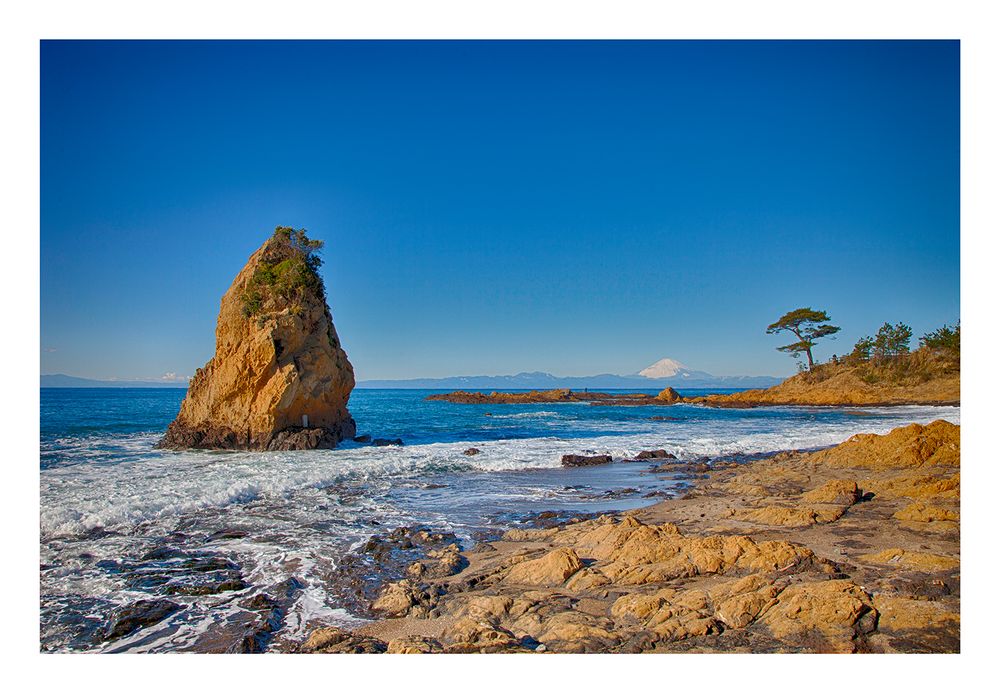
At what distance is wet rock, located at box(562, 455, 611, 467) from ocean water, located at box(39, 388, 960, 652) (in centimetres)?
33

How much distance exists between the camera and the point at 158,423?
941 inches

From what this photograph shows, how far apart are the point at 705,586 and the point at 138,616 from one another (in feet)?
14.1

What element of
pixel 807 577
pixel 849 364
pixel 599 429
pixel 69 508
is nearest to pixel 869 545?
pixel 807 577

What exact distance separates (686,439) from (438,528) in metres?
13.6

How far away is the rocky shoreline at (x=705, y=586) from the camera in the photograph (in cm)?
342

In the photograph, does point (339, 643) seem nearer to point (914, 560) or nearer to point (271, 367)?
point (914, 560)

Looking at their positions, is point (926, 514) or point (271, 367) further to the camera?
point (271, 367)

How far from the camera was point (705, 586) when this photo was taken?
423 centimetres

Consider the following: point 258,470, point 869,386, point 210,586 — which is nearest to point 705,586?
point 210,586

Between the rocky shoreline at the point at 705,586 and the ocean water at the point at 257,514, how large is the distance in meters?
0.76

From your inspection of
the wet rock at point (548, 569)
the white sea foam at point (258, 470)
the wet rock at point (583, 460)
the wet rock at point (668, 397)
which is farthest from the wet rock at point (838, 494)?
the wet rock at point (668, 397)

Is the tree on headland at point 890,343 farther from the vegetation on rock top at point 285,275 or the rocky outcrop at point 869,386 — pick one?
the vegetation on rock top at point 285,275

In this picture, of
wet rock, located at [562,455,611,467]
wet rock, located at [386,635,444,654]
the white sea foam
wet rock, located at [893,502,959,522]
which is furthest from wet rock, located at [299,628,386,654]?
wet rock, located at [562,455,611,467]
